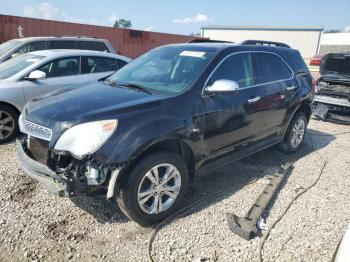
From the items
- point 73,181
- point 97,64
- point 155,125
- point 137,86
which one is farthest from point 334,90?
point 73,181

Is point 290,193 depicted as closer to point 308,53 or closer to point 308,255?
point 308,255

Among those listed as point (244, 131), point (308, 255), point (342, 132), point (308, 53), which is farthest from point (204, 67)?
point (308, 53)

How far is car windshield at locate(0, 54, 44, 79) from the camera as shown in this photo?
19.6 feet

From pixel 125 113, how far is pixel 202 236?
147cm

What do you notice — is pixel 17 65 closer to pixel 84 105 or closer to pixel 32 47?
pixel 32 47

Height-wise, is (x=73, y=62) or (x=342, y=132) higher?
(x=73, y=62)

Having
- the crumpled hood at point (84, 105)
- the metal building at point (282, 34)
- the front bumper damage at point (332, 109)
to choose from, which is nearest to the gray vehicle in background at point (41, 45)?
the crumpled hood at point (84, 105)

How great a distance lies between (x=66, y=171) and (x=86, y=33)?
49.2 feet

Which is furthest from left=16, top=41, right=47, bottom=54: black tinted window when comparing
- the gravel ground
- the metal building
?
the metal building

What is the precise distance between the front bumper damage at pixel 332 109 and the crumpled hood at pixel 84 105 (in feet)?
20.0

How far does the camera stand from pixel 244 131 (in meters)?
4.21

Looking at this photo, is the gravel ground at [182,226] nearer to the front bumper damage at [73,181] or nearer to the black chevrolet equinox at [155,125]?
the black chevrolet equinox at [155,125]

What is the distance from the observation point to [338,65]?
8156 mm

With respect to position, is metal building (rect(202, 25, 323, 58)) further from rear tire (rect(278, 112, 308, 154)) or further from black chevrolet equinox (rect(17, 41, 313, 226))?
black chevrolet equinox (rect(17, 41, 313, 226))
